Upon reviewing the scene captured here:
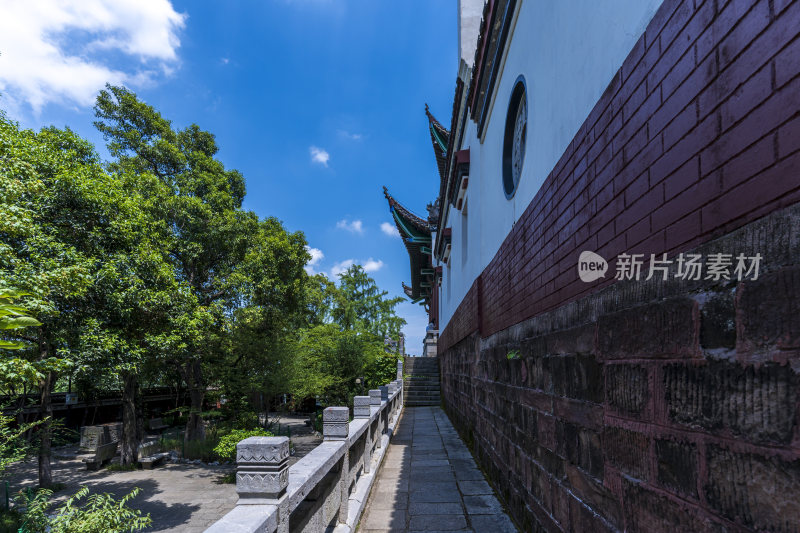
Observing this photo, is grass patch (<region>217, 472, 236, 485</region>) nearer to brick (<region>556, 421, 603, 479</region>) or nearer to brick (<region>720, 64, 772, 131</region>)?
brick (<region>556, 421, 603, 479</region>)

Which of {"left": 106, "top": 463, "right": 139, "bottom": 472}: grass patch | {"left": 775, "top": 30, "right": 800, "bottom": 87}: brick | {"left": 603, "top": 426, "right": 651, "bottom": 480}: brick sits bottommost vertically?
{"left": 106, "top": 463, "right": 139, "bottom": 472}: grass patch

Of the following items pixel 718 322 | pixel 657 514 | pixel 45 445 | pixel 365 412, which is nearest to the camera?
pixel 718 322

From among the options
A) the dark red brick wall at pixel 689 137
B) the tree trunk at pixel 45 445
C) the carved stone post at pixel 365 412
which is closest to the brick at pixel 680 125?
the dark red brick wall at pixel 689 137

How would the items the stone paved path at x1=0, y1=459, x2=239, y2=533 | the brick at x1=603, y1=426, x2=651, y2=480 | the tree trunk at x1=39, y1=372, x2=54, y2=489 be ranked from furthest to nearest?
the tree trunk at x1=39, y1=372, x2=54, y2=489 < the stone paved path at x1=0, y1=459, x2=239, y2=533 < the brick at x1=603, y1=426, x2=651, y2=480

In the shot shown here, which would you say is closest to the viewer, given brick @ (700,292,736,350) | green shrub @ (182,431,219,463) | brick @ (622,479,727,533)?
brick @ (700,292,736,350)

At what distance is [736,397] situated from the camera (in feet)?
4.36

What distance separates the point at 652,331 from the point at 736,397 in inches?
19.1

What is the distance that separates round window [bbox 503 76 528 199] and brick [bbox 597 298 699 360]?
274 centimetres


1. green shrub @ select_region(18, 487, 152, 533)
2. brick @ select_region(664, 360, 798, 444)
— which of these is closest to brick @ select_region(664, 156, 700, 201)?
brick @ select_region(664, 360, 798, 444)

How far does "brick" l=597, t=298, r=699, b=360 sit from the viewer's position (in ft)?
5.16

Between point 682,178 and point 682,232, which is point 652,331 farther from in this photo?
point 682,178

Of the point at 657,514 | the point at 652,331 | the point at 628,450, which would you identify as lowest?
the point at 657,514

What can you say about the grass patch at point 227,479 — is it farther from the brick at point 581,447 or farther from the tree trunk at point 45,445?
the brick at point 581,447

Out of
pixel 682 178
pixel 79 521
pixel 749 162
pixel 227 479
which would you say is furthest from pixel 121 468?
pixel 749 162
